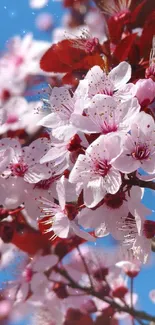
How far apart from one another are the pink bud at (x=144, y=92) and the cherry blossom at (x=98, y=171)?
0.24 ft

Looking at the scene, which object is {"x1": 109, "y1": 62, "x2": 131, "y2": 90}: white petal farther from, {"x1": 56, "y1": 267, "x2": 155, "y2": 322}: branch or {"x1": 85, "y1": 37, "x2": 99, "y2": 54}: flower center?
{"x1": 56, "y1": 267, "x2": 155, "y2": 322}: branch

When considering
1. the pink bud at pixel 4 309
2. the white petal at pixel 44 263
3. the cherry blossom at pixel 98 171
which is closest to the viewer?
the cherry blossom at pixel 98 171

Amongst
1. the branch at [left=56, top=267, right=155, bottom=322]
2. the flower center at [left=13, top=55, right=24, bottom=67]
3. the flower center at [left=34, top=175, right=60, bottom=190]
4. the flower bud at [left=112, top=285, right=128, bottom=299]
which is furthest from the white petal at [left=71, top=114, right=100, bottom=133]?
the flower center at [left=13, top=55, right=24, bottom=67]

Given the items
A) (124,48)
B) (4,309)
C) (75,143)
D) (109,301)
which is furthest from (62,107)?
(4,309)

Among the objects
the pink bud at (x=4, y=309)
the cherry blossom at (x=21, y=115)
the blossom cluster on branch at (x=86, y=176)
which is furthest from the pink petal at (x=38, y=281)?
the cherry blossom at (x=21, y=115)

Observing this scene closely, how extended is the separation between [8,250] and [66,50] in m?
0.44

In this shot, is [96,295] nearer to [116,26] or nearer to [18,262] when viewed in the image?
[18,262]

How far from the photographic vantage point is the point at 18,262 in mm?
919

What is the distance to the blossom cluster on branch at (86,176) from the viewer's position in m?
0.54

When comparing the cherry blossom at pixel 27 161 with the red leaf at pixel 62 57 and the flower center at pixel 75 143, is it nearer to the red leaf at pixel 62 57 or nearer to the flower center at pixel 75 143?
the flower center at pixel 75 143

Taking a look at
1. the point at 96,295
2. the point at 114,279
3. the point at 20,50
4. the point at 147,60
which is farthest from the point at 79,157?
the point at 20,50

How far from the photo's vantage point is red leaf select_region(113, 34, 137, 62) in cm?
70

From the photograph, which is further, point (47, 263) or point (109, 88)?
point (47, 263)

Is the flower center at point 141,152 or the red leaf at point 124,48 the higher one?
the red leaf at point 124,48
